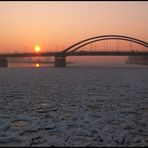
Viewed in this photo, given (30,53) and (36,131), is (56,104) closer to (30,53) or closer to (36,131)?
(36,131)

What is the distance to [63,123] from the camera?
793 centimetres

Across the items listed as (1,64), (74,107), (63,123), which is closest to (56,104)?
(74,107)

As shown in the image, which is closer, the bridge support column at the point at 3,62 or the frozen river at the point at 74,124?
the frozen river at the point at 74,124

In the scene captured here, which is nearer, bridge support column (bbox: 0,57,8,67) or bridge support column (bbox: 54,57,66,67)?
bridge support column (bbox: 54,57,66,67)

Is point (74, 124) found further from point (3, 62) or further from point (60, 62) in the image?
point (3, 62)

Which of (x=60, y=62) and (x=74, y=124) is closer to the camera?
(x=74, y=124)

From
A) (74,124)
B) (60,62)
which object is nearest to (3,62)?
(60,62)

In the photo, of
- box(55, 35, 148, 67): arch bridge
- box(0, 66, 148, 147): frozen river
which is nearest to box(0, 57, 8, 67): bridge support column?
box(55, 35, 148, 67): arch bridge

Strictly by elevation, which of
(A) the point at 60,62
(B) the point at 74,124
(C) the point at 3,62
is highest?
(C) the point at 3,62

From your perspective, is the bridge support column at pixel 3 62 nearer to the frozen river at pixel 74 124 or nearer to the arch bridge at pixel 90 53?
the arch bridge at pixel 90 53

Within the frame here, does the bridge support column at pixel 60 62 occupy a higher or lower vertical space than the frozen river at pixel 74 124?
higher

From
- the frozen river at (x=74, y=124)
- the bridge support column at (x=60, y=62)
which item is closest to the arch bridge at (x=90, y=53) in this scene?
the bridge support column at (x=60, y=62)

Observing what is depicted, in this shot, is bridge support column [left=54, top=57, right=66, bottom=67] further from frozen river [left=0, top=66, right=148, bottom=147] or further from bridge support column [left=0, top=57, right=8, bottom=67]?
frozen river [left=0, top=66, right=148, bottom=147]

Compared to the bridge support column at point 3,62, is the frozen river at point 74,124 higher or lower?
lower
